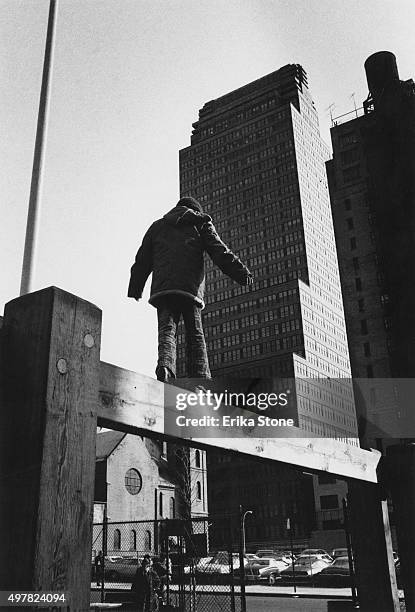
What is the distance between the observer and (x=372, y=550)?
4793 millimetres

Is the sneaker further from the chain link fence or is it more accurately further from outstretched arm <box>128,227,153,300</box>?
the chain link fence

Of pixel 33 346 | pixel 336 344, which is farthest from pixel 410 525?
pixel 336 344

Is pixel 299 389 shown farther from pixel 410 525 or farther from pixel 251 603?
pixel 410 525

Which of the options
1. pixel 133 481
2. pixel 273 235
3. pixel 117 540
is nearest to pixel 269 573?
pixel 117 540

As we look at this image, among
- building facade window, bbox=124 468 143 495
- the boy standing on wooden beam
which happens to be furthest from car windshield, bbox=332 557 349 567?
building facade window, bbox=124 468 143 495

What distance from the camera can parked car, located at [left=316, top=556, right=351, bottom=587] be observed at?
2215cm

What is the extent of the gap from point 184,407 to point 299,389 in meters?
111

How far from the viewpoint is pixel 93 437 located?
5.71 ft

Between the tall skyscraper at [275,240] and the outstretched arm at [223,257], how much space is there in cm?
10875

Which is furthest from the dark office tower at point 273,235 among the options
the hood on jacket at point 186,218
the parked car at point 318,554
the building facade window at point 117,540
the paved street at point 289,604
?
the hood on jacket at point 186,218

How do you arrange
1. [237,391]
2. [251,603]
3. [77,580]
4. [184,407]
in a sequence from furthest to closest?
[251,603] < [237,391] < [184,407] < [77,580]

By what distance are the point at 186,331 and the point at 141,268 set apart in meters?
0.72

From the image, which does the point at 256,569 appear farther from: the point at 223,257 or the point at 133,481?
the point at 133,481

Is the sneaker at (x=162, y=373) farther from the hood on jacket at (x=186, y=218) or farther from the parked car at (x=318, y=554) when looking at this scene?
the parked car at (x=318, y=554)
